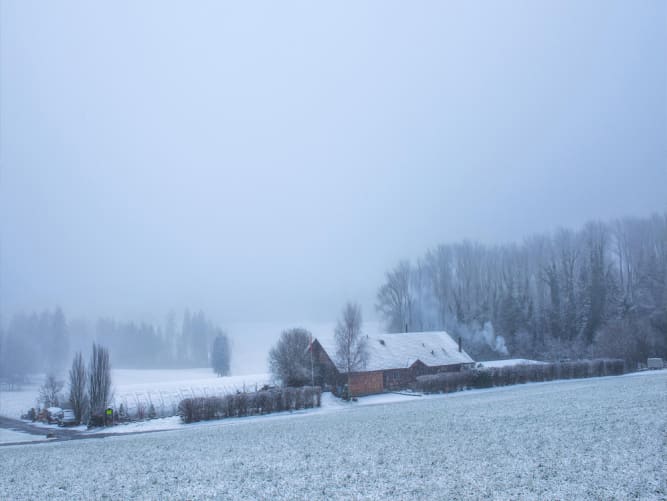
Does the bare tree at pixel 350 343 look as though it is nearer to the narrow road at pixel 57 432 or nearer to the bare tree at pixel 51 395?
the narrow road at pixel 57 432

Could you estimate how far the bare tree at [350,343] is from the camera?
4816 centimetres

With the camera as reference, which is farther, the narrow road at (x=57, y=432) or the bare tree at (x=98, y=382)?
the bare tree at (x=98, y=382)

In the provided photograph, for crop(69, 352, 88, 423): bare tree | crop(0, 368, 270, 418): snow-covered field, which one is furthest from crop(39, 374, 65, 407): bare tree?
crop(69, 352, 88, 423): bare tree

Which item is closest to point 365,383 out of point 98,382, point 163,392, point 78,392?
point 163,392

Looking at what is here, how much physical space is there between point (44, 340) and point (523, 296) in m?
96.0

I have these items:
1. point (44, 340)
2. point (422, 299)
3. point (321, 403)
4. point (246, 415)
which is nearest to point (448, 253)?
point (422, 299)

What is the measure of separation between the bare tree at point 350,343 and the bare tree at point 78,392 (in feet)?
78.3

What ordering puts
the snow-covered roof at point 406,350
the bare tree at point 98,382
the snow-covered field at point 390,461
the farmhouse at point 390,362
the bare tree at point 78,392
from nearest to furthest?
the snow-covered field at point 390,461
the bare tree at point 98,382
the bare tree at point 78,392
the farmhouse at point 390,362
the snow-covered roof at point 406,350

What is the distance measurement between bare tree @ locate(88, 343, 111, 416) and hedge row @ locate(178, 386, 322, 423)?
7.08 metres

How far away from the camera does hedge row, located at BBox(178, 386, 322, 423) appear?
36.3 meters

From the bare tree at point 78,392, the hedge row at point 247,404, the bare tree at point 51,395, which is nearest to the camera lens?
the hedge row at point 247,404

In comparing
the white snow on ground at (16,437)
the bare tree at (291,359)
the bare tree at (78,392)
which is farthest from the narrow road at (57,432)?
the bare tree at (291,359)

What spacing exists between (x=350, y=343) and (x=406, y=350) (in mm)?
9321

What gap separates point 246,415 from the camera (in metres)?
38.2
